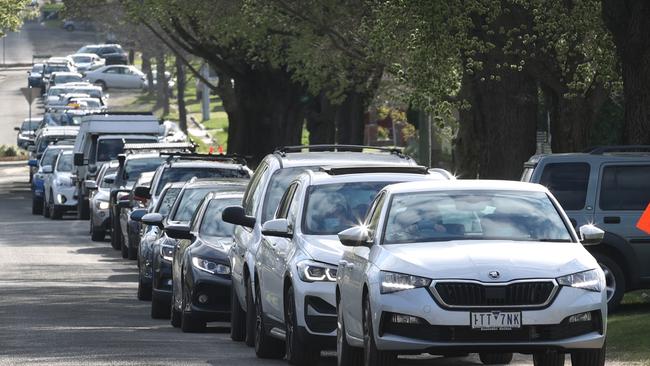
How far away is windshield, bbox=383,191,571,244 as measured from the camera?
13.4 m

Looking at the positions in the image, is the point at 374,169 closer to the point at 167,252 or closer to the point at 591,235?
the point at 591,235

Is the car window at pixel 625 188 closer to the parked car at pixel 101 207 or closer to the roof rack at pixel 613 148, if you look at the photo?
the roof rack at pixel 613 148

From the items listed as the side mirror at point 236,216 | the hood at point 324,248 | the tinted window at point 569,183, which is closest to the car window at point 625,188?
the tinted window at point 569,183

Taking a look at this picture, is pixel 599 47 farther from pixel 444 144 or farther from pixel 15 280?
pixel 444 144

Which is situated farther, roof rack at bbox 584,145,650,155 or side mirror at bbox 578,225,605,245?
roof rack at bbox 584,145,650,155

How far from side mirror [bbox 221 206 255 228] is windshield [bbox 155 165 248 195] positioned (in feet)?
36.2

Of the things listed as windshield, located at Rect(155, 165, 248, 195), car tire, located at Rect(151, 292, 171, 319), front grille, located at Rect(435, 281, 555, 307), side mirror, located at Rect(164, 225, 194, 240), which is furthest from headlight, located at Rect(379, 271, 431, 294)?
windshield, located at Rect(155, 165, 248, 195)

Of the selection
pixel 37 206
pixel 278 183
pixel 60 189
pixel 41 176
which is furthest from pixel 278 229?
pixel 37 206

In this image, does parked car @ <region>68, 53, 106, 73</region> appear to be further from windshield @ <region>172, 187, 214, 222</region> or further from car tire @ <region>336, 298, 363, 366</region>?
car tire @ <region>336, 298, 363, 366</region>

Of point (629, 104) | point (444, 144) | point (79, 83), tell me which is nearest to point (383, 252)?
point (629, 104)

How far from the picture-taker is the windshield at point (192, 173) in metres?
28.2

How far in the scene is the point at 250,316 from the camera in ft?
55.8

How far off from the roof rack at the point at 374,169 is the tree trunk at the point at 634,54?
25.6ft

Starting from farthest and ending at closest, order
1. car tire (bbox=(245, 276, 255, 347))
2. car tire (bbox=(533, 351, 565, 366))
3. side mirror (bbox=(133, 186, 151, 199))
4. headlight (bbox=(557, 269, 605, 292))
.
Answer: side mirror (bbox=(133, 186, 151, 199)), car tire (bbox=(245, 276, 255, 347)), car tire (bbox=(533, 351, 565, 366)), headlight (bbox=(557, 269, 605, 292))
